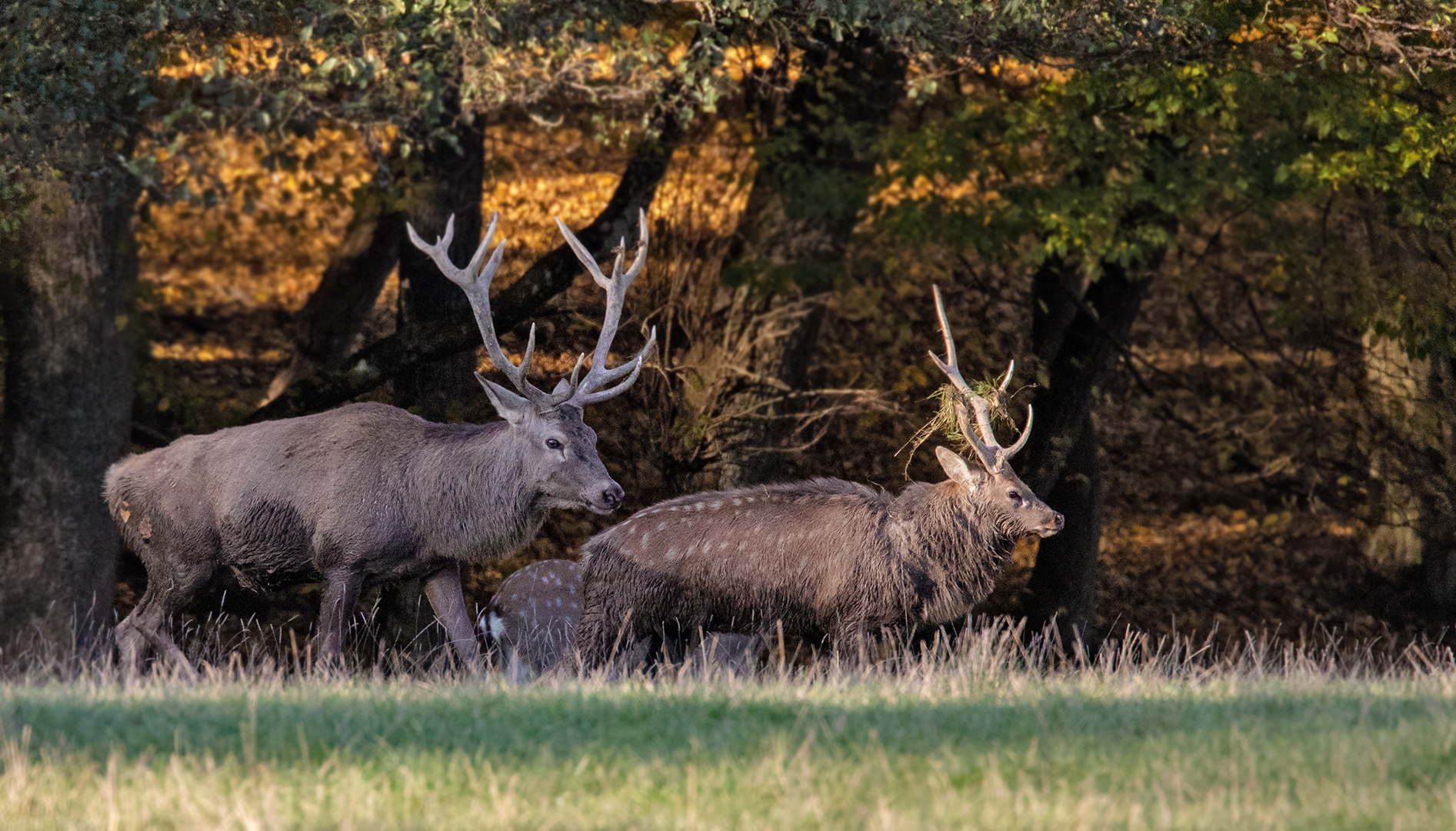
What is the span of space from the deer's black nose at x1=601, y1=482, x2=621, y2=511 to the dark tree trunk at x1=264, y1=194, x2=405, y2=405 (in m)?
5.60

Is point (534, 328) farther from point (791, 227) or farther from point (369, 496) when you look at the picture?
point (791, 227)

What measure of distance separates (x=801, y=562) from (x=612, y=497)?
125 cm

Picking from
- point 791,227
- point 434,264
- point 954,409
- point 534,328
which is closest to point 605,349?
point 534,328

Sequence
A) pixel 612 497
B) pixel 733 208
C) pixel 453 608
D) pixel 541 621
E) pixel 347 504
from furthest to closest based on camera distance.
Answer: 1. pixel 733 208
2. pixel 541 621
3. pixel 453 608
4. pixel 347 504
5. pixel 612 497

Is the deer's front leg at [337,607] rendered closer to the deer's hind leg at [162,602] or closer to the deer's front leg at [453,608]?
the deer's front leg at [453,608]

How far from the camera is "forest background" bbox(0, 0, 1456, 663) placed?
11.9 metres

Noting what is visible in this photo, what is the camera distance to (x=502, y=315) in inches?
543

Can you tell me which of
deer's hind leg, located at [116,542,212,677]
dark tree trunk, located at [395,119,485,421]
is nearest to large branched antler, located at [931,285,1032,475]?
dark tree trunk, located at [395,119,485,421]

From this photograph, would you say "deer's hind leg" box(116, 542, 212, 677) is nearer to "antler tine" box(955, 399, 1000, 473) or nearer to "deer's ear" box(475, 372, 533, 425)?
"deer's ear" box(475, 372, 533, 425)

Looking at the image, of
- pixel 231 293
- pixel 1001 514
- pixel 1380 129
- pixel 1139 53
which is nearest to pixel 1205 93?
pixel 1139 53

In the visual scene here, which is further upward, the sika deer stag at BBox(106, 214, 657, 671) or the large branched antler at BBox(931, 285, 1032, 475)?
the large branched antler at BBox(931, 285, 1032, 475)

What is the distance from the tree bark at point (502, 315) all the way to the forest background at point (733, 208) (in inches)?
1.2

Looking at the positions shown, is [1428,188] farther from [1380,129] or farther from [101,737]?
[101,737]

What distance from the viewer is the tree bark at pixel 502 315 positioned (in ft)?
43.9
